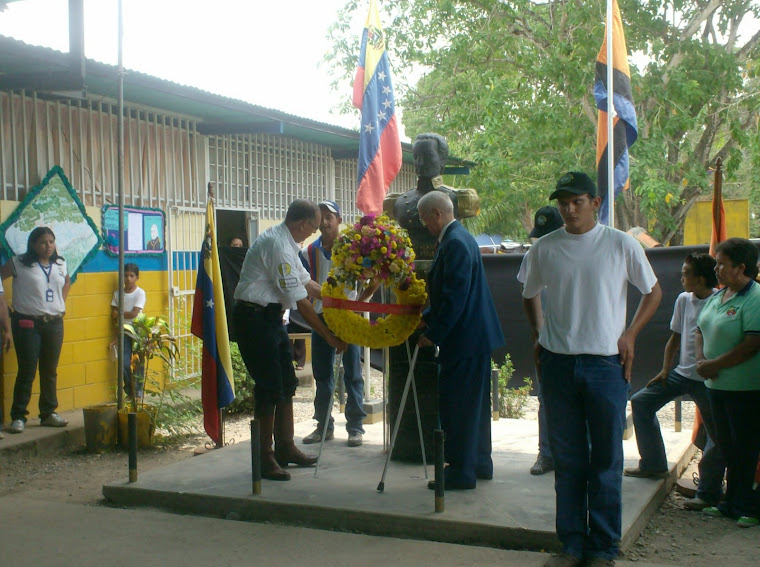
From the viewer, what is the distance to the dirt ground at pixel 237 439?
15.6 feet

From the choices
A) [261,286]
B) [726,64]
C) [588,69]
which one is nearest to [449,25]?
[588,69]

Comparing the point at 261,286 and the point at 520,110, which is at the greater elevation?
the point at 520,110

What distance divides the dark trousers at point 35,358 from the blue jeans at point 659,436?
5.60 m

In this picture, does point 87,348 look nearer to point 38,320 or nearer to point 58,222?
point 38,320

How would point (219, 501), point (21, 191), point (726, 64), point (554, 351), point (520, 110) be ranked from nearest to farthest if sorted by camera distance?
point (554, 351), point (219, 501), point (21, 191), point (726, 64), point (520, 110)

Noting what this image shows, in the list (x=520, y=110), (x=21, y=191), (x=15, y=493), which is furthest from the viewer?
(x=520, y=110)

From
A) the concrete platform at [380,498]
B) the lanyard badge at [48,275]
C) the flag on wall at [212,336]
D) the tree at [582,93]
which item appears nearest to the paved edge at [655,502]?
the concrete platform at [380,498]

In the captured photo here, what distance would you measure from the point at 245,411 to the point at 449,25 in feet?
37.8

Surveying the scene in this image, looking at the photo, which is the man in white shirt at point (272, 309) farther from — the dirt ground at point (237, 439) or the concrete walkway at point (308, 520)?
the dirt ground at point (237, 439)

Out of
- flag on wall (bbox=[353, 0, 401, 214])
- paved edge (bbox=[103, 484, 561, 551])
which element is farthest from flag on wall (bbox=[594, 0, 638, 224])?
paved edge (bbox=[103, 484, 561, 551])

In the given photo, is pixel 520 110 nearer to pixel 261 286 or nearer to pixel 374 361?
pixel 374 361

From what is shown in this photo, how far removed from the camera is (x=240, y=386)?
31.6 ft

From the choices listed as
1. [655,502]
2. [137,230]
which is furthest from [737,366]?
[137,230]

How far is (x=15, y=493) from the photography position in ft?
21.4
